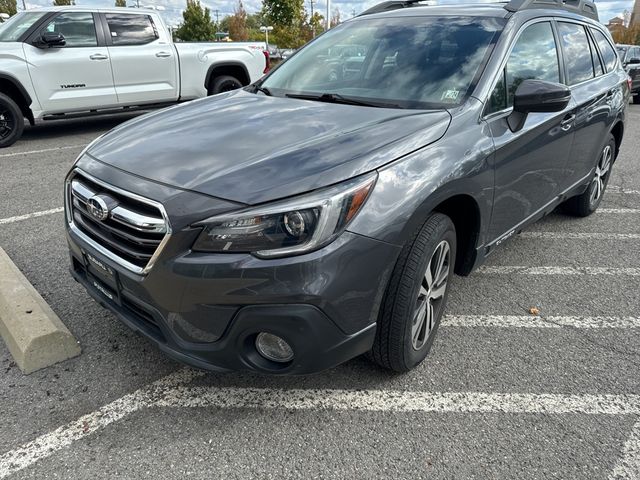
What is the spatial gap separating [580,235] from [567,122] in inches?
59.3

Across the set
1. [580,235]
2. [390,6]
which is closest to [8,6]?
[390,6]

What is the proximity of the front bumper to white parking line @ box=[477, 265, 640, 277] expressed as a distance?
2043 mm

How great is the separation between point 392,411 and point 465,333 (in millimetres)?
886

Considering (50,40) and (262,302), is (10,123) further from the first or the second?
(262,302)

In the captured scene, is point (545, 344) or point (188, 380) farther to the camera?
point (545, 344)

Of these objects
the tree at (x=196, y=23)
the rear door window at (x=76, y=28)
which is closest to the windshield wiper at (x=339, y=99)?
Answer: the rear door window at (x=76, y=28)

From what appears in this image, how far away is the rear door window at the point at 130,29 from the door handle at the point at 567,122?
23.5 ft

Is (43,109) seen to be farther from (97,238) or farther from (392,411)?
(392,411)

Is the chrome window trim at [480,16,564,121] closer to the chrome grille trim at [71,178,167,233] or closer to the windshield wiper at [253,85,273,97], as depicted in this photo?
the windshield wiper at [253,85,273,97]

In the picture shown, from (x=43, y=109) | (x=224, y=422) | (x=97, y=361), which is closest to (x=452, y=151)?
(x=224, y=422)

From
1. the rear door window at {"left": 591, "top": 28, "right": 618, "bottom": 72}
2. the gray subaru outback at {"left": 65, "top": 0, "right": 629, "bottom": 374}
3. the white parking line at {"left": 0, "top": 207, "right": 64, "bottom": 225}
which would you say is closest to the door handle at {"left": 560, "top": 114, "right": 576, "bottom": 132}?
the gray subaru outback at {"left": 65, "top": 0, "right": 629, "bottom": 374}

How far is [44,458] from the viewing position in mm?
2098

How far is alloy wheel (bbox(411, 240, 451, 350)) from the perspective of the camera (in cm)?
252

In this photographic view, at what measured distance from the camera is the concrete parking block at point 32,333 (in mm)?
2605
